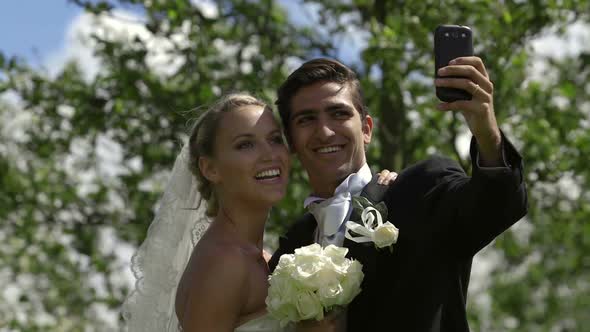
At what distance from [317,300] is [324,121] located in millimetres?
1037

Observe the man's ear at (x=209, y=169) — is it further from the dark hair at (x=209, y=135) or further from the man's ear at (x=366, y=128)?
the man's ear at (x=366, y=128)

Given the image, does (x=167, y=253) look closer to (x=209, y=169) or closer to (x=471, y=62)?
(x=209, y=169)

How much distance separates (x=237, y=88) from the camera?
812cm

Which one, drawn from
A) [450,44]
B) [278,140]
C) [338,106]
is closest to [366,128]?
[338,106]

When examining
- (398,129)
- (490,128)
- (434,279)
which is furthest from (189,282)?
(398,129)

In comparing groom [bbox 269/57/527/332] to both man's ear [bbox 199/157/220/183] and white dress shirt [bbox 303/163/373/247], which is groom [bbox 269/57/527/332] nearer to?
white dress shirt [bbox 303/163/373/247]

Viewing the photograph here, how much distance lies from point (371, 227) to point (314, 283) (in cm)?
40

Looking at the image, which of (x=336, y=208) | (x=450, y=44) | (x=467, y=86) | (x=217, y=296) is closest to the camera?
(x=467, y=86)

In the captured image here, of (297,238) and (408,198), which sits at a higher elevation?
(408,198)

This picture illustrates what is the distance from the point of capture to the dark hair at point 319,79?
16.0 ft

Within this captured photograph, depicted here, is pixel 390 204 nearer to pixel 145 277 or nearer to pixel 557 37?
pixel 145 277

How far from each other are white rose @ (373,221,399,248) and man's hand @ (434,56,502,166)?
629mm

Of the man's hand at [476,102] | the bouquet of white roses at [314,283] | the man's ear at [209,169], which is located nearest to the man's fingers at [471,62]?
the man's hand at [476,102]

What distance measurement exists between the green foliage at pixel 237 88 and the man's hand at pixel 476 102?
178 inches
